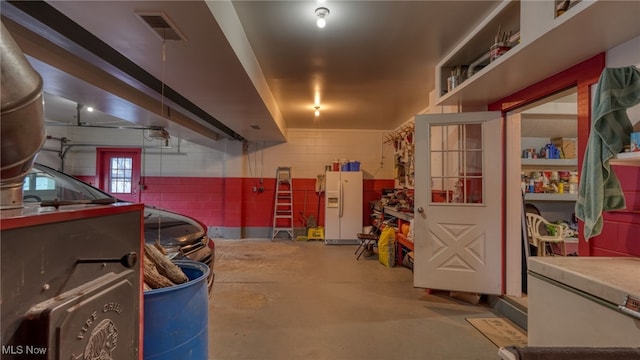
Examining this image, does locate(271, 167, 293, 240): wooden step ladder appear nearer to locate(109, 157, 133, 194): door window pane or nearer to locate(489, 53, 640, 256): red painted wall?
locate(109, 157, 133, 194): door window pane

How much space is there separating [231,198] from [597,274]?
21.1 feet

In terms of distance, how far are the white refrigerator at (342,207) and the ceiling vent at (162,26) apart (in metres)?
4.68

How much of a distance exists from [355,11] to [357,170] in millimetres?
4485

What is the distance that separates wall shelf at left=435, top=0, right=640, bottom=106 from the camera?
5.04ft

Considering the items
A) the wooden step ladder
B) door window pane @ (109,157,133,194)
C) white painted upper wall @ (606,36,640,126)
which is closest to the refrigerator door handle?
the wooden step ladder

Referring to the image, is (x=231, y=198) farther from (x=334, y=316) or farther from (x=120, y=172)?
(x=334, y=316)

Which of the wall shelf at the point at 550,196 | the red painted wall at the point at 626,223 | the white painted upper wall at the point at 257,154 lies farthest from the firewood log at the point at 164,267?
the white painted upper wall at the point at 257,154

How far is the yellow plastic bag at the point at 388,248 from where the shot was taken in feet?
15.1

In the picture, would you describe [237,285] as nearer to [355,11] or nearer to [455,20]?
[355,11]

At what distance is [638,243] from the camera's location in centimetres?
167

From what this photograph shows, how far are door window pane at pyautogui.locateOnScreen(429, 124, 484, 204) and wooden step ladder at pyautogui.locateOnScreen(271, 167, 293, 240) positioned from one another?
4069mm

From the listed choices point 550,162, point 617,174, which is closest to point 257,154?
point 550,162

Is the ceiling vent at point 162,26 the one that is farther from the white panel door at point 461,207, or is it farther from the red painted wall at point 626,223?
the red painted wall at point 626,223

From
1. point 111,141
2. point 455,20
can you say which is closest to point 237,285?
point 455,20
